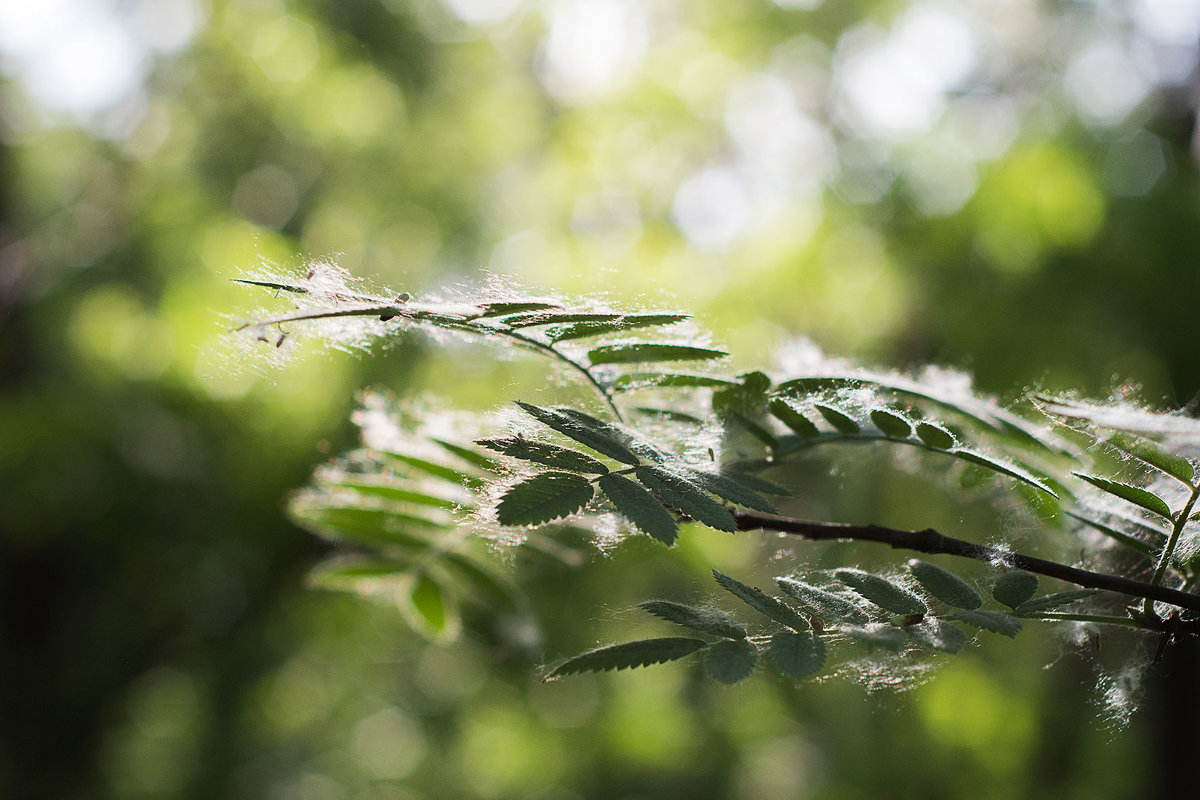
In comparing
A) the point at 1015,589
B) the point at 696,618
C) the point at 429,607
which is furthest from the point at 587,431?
the point at 429,607

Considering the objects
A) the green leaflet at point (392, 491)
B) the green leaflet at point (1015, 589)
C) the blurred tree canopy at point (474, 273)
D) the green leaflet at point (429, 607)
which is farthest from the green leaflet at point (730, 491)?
the blurred tree canopy at point (474, 273)

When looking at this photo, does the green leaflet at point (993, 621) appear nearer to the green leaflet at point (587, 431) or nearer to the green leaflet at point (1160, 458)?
the green leaflet at point (1160, 458)

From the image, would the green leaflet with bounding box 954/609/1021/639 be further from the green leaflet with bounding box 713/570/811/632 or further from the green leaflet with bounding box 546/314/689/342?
the green leaflet with bounding box 546/314/689/342

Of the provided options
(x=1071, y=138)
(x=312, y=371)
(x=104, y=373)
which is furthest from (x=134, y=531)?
(x=1071, y=138)

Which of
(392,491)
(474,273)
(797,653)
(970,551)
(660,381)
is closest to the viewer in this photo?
(797,653)

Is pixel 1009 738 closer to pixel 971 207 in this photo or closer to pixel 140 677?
pixel 971 207

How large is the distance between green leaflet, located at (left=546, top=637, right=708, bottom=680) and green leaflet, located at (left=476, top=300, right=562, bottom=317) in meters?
0.27

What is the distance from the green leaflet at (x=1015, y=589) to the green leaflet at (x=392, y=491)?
0.65 m

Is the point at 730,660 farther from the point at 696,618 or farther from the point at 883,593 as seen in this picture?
the point at 883,593

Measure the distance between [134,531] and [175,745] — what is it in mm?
1979

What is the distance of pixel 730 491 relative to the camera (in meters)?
0.67

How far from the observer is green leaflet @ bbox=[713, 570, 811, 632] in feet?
2.07

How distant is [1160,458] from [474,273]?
101 inches

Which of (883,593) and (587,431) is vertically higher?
(587,431)
